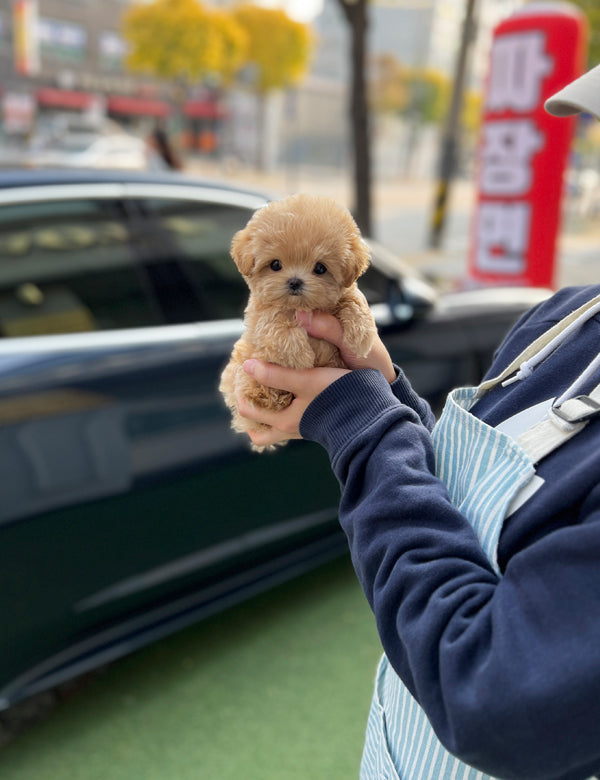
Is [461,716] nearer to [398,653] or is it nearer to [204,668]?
[398,653]

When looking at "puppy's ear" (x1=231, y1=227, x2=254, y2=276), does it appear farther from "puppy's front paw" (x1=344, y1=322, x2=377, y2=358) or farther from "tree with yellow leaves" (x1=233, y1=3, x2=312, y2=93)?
"tree with yellow leaves" (x1=233, y1=3, x2=312, y2=93)

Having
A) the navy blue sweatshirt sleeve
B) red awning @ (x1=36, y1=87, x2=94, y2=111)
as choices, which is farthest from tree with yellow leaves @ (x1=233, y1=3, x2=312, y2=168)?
the navy blue sweatshirt sleeve

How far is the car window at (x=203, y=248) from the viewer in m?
2.73

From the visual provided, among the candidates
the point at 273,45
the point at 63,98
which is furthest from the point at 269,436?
the point at 273,45

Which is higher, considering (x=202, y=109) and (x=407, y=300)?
(x=407, y=300)

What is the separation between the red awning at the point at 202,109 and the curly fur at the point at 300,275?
167 ft

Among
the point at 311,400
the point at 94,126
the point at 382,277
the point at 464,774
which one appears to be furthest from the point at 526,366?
the point at 94,126

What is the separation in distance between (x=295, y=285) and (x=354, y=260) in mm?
94

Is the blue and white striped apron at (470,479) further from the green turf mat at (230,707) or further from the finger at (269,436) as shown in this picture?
the green turf mat at (230,707)

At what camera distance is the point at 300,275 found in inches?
38.2

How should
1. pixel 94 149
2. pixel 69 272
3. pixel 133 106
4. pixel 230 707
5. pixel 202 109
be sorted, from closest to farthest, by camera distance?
pixel 230 707 < pixel 69 272 < pixel 94 149 < pixel 133 106 < pixel 202 109

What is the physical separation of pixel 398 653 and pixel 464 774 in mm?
223

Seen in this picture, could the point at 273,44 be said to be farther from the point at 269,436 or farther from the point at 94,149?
the point at 269,436

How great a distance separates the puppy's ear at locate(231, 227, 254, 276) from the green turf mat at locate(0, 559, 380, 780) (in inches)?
74.9
